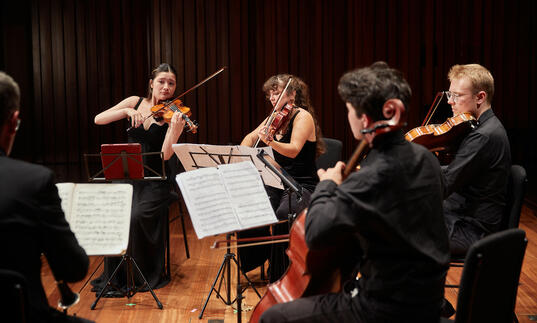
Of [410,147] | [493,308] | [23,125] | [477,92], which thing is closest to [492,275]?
[493,308]

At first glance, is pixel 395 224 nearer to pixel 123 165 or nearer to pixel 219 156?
pixel 219 156

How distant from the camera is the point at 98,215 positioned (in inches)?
97.9

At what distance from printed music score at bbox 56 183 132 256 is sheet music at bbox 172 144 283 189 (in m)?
0.48

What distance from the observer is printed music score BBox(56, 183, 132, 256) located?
243cm

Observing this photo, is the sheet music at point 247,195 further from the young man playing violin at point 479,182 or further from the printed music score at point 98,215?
the young man playing violin at point 479,182

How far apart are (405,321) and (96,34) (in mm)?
6254

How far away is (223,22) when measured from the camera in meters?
6.25

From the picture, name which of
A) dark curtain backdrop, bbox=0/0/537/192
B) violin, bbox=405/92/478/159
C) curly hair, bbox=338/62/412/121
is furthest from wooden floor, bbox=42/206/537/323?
dark curtain backdrop, bbox=0/0/537/192

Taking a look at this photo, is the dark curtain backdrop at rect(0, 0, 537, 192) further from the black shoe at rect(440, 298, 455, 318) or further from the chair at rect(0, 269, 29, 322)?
the chair at rect(0, 269, 29, 322)

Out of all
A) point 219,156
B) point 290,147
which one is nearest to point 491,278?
point 219,156

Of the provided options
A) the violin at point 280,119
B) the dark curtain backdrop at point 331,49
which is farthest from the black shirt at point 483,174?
the dark curtain backdrop at point 331,49

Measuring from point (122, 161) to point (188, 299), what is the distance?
88cm

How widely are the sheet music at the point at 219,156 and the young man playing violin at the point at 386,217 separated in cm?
119

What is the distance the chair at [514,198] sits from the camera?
2438 mm
